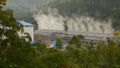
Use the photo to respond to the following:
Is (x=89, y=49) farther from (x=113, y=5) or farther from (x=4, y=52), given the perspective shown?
(x=113, y=5)

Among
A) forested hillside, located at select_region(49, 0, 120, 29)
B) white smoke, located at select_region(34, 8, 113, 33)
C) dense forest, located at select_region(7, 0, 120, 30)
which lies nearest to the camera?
dense forest, located at select_region(7, 0, 120, 30)

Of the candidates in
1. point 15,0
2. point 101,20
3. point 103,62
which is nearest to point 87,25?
point 101,20

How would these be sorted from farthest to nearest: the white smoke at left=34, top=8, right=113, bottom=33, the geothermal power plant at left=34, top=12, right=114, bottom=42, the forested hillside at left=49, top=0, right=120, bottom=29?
the white smoke at left=34, top=8, right=113, bottom=33
the geothermal power plant at left=34, top=12, right=114, bottom=42
the forested hillside at left=49, top=0, right=120, bottom=29

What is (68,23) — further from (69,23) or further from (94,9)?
(94,9)

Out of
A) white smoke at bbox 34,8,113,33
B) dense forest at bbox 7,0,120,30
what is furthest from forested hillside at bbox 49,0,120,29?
white smoke at bbox 34,8,113,33

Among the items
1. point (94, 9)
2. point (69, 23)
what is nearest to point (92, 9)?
point (94, 9)

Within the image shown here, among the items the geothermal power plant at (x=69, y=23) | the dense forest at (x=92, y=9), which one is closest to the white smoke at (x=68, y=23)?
the geothermal power plant at (x=69, y=23)

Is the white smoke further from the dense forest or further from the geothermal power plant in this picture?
the dense forest
